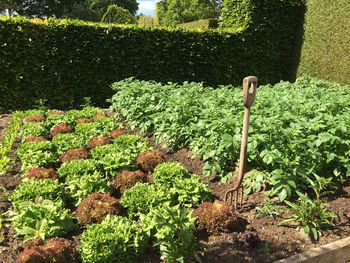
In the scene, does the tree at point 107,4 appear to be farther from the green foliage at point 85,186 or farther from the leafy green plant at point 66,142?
the green foliage at point 85,186

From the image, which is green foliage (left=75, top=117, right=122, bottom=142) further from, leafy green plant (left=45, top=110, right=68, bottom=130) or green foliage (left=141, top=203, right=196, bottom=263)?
green foliage (left=141, top=203, right=196, bottom=263)

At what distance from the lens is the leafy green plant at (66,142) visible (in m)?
5.68

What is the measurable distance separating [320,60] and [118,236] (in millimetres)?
10334

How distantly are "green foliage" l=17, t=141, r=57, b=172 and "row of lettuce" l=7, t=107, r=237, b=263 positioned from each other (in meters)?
0.01

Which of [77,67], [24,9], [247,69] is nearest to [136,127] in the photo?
[77,67]

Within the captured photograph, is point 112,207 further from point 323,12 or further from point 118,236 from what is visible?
point 323,12

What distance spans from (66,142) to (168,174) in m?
2.05

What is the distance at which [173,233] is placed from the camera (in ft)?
10.6

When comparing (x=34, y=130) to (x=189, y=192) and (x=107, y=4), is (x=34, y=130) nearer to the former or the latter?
(x=189, y=192)

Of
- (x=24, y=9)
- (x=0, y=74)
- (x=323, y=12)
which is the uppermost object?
(x=24, y=9)

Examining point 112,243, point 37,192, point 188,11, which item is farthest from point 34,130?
point 188,11

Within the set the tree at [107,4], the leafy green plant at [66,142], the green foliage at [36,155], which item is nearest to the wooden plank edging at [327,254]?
the green foliage at [36,155]

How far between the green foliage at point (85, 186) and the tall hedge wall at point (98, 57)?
587 centimetres

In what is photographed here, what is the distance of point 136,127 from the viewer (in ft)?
22.8
